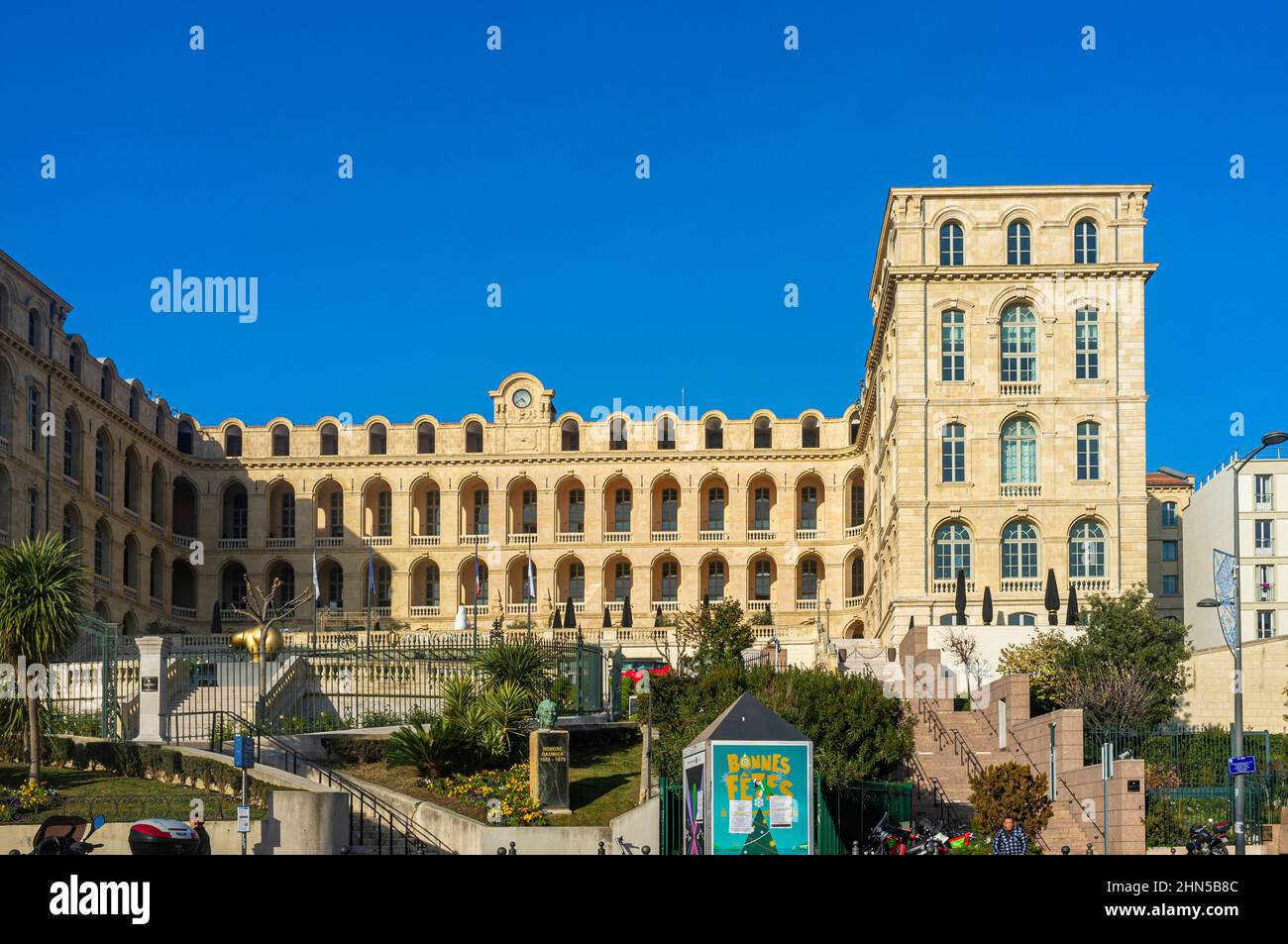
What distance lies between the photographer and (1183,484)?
10438 cm

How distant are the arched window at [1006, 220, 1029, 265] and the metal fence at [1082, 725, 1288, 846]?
27173 millimetres

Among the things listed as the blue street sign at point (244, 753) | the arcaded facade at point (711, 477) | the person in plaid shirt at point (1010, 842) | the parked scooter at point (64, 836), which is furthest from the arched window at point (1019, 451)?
the parked scooter at point (64, 836)

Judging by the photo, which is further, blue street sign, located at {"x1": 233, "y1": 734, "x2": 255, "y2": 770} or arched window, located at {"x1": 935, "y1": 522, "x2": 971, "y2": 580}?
arched window, located at {"x1": 935, "y1": 522, "x2": 971, "y2": 580}

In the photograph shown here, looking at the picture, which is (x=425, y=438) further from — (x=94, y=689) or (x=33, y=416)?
(x=94, y=689)

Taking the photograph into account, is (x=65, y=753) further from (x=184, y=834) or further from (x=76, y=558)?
(x=184, y=834)

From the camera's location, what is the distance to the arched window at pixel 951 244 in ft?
227

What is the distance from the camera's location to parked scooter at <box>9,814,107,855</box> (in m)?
25.4

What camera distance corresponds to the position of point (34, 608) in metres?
37.6

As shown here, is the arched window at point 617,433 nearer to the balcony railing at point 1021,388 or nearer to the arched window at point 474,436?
the arched window at point 474,436

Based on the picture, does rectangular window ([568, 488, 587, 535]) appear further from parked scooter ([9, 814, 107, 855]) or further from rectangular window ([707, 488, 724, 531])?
parked scooter ([9, 814, 107, 855])

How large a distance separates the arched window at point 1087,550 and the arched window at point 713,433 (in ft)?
85.9

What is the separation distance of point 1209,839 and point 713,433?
5919cm

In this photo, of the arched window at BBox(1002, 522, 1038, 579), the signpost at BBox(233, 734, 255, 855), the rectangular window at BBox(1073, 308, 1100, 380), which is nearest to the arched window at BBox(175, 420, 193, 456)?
the arched window at BBox(1002, 522, 1038, 579)
